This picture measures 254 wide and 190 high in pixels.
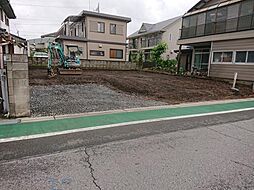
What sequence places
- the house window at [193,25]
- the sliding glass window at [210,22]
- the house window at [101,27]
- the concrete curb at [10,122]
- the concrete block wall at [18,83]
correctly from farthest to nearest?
1. the house window at [101,27]
2. the house window at [193,25]
3. the sliding glass window at [210,22]
4. the concrete block wall at [18,83]
5. the concrete curb at [10,122]

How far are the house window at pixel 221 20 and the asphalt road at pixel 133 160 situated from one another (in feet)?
40.1

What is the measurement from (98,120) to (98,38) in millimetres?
18918

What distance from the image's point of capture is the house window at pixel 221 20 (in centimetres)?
1484

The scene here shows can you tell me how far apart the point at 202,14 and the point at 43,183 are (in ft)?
→ 57.3

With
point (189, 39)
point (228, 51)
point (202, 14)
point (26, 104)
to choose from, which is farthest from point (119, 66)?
point (26, 104)

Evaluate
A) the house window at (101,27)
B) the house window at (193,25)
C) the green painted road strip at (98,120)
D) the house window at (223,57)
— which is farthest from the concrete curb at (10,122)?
the house window at (101,27)

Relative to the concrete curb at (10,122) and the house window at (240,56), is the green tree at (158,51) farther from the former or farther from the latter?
the concrete curb at (10,122)

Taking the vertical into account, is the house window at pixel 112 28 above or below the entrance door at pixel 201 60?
above

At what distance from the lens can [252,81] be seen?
13148 millimetres

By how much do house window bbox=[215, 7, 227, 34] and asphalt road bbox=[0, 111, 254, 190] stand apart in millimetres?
12229

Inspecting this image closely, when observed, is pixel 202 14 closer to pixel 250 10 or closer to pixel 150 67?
pixel 250 10

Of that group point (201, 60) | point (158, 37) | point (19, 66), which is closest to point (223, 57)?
point (201, 60)

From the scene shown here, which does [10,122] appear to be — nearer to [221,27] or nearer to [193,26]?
[221,27]

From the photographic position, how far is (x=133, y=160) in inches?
130
